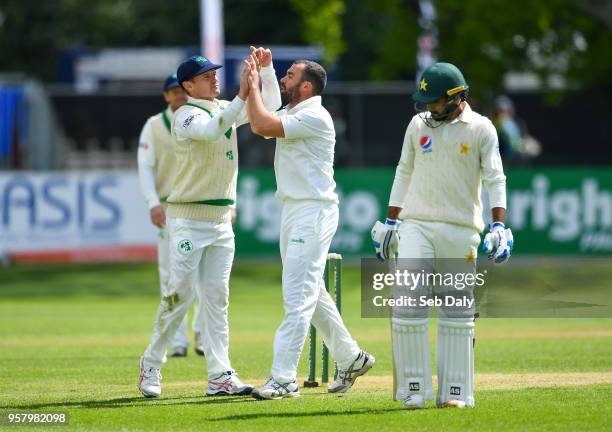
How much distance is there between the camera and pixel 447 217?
9516 millimetres

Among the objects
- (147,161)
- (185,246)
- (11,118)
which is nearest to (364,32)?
(11,118)

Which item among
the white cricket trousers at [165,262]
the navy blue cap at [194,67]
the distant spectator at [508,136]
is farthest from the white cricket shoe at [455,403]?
the distant spectator at [508,136]

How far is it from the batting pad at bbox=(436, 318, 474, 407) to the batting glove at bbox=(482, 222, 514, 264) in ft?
1.62

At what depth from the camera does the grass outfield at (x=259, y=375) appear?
9227mm

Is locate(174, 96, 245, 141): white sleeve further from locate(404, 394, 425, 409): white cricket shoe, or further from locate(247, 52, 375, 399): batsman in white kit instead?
locate(404, 394, 425, 409): white cricket shoe

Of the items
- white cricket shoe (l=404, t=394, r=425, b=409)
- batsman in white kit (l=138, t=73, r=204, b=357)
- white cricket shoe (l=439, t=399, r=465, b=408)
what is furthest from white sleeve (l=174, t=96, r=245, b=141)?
batsman in white kit (l=138, t=73, r=204, b=357)

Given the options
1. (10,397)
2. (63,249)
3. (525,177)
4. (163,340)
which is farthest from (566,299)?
(63,249)

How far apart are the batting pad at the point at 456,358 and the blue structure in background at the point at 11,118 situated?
64.9ft

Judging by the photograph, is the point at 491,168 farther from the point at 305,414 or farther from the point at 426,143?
the point at 305,414

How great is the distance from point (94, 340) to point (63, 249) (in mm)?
9112

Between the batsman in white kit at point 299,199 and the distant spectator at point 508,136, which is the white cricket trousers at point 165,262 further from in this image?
the distant spectator at point 508,136

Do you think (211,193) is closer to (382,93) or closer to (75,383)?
(75,383)

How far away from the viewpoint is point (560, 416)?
30.6 ft

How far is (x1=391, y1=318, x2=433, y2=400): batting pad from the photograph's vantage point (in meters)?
9.54
